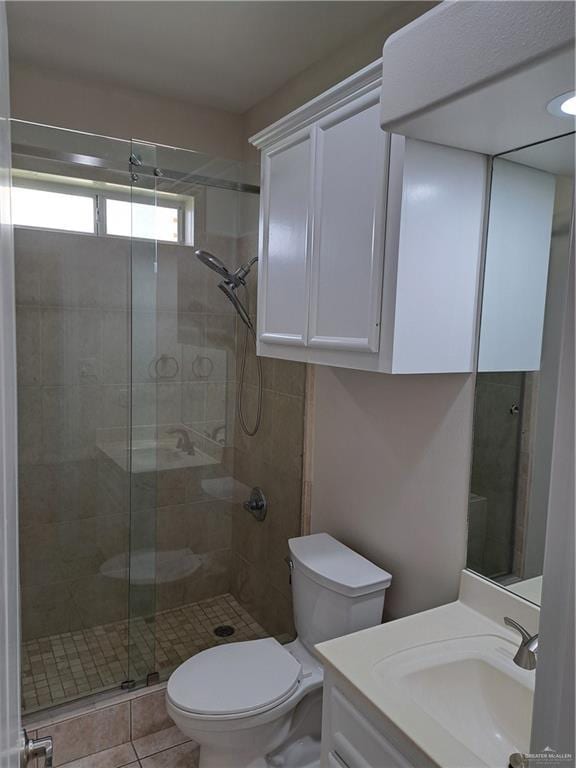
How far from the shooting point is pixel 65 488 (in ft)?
8.47

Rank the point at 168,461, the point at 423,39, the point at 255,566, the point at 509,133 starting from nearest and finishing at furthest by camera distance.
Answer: the point at 423,39
the point at 509,133
the point at 168,461
the point at 255,566

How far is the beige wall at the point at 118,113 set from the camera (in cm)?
244

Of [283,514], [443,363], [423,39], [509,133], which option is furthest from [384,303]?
[283,514]

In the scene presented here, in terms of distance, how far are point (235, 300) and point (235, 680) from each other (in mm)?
1524

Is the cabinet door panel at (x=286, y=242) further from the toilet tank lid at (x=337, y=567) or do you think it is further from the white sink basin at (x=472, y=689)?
the white sink basin at (x=472, y=689)

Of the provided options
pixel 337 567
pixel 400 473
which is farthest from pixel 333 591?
pixel 400 473

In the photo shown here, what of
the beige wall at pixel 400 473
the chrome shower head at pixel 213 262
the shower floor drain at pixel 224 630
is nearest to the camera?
the beige wall at pixel 400 473

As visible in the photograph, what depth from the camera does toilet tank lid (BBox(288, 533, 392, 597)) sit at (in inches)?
69.7

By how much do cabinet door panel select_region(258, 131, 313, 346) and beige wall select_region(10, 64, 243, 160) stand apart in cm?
99

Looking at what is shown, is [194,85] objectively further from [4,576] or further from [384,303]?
[4,576]

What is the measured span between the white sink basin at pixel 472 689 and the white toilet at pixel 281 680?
42cm

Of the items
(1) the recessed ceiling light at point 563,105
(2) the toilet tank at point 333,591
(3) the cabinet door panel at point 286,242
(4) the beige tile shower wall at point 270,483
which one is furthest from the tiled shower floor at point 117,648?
(1) the recessed ceiling light at point 563,105

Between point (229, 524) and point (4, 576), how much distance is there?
218 cm

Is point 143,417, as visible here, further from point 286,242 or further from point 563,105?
point 563,105
